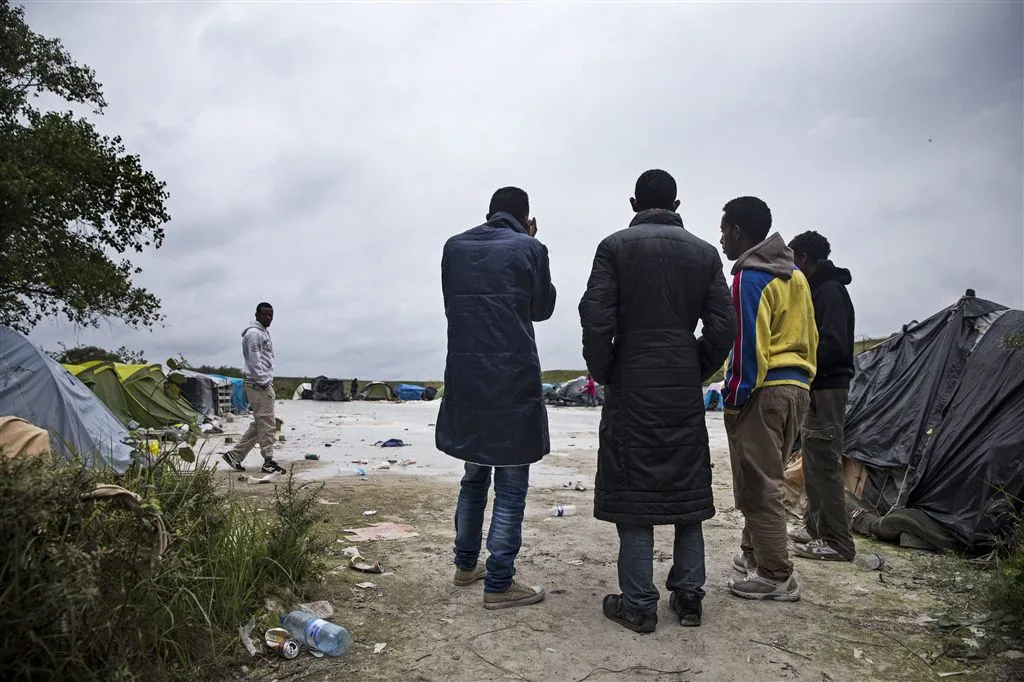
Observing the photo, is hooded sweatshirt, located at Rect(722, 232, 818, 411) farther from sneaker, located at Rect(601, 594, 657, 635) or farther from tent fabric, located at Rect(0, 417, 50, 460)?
tent fabric, located at Rect(0, 417, 50, 460)

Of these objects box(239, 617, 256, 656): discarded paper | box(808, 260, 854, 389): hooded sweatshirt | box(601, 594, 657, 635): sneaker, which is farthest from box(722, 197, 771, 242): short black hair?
box(239, 617, 256, 656): discarded paper

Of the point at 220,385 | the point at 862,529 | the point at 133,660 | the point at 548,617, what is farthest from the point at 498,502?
the point at 220,385

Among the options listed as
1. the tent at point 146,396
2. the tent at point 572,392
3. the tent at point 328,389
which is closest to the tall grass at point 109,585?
the tent at point 146,396

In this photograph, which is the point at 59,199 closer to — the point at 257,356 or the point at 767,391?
the point at 257,356

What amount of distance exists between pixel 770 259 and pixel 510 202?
1.50 m

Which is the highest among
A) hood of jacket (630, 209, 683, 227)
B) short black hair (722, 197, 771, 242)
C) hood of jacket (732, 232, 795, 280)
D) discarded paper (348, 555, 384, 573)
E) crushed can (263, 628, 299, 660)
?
short black hair (722, 197, 771, 242)

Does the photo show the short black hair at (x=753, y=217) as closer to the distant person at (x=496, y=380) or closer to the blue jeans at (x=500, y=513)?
the distant person at (x=496, y=380)

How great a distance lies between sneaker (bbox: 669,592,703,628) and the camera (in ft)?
10.5

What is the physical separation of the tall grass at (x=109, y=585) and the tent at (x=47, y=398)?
4.74m

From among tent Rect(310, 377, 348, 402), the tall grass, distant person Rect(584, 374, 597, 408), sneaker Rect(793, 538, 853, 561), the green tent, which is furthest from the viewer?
tent Rect(310, 377, 348, 402)

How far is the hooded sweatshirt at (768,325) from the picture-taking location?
3562mm

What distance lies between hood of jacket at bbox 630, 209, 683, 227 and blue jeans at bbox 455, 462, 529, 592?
143cm

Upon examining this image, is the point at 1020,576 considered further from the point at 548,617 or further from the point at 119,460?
the point at 119,460

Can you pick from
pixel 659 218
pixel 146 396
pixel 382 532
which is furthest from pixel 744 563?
pixel 146 396
